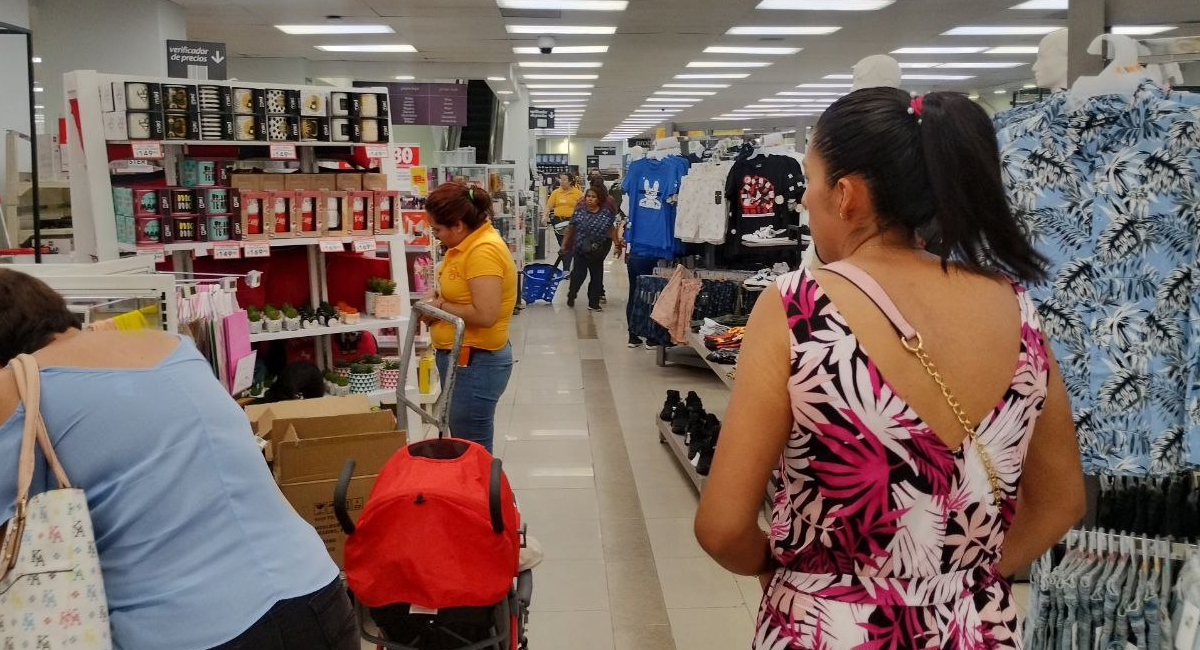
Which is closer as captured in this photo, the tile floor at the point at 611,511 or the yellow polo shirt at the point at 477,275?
the tile floor at the point at 611,511

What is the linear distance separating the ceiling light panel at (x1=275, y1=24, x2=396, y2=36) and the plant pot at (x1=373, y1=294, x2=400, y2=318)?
7684mm

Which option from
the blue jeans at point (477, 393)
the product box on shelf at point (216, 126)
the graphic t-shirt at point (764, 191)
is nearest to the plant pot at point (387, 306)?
the blue jeans at point (477, 393)

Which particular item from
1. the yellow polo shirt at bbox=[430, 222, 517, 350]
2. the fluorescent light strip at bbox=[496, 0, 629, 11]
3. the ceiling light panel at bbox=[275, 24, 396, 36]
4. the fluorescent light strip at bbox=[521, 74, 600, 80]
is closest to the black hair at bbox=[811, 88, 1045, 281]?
the yellow polo shirt at bbox=[430, 222, 517, 350]

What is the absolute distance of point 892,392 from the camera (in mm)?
1211

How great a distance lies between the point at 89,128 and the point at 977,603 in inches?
160

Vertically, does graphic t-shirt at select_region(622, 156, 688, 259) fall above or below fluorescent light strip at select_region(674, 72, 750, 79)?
below

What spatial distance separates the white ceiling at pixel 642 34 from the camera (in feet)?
33.5

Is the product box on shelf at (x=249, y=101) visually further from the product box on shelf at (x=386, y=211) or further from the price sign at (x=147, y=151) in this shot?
the product box on shelf at (x=386, y=211)

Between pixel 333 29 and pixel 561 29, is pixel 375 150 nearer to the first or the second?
pixel 561 29

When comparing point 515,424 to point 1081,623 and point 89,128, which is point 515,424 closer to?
point 89,128

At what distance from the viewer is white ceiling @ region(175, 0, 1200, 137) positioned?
402 inches

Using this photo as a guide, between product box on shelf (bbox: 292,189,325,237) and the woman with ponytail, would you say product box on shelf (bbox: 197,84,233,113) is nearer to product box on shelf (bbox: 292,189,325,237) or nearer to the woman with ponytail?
product box on shelf (bbox: 292,189,325,237)

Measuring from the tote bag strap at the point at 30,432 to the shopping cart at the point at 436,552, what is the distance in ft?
2.86

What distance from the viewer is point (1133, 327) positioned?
2197mm
